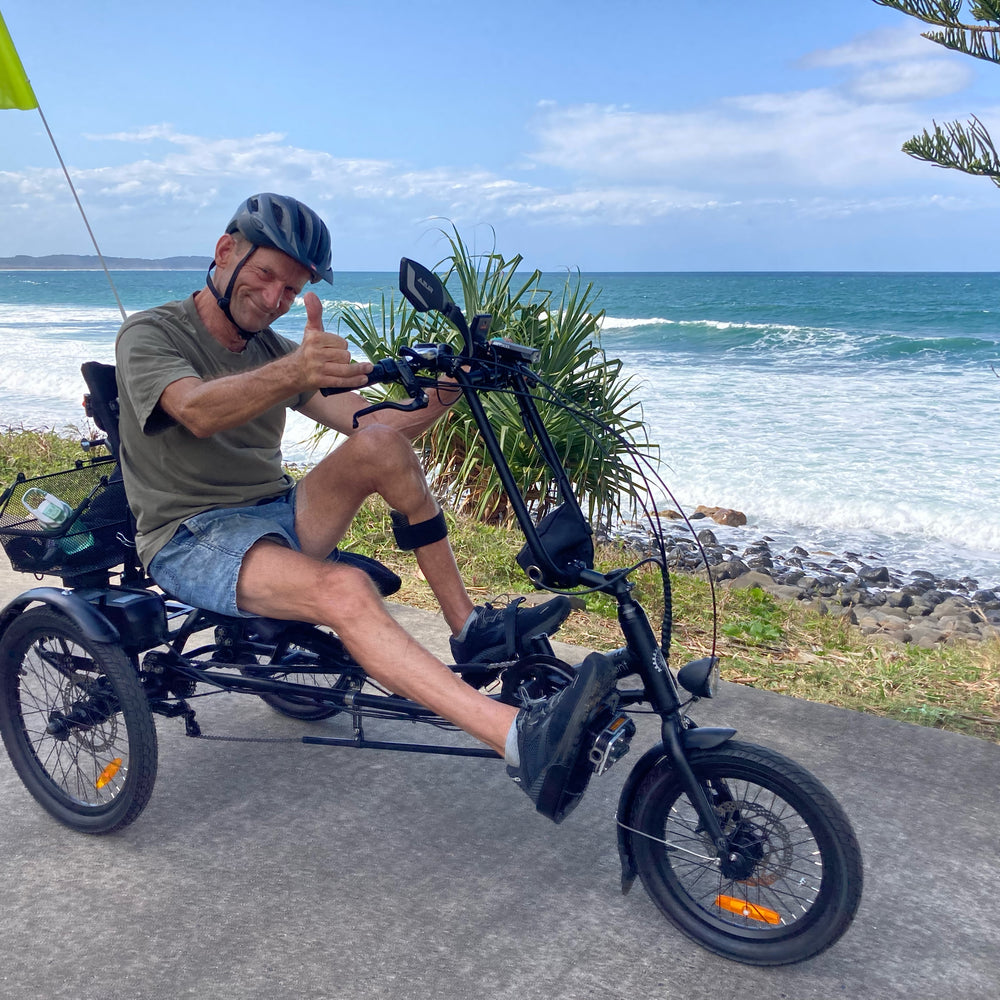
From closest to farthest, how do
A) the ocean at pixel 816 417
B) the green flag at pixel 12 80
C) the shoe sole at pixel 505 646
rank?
the shoe sole at pixel 505 646 < the green flag at pixel 12 80 < the ocean at pixel 816 417

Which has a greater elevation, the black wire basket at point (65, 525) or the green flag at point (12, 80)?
the green flag at point (12, 80)

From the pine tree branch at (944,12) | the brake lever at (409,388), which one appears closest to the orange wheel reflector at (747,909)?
the brake lever at (409,388)

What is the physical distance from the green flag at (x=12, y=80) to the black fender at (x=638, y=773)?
3786mm

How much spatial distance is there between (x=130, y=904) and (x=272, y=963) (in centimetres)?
44

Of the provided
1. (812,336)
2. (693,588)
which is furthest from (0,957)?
(812,336)

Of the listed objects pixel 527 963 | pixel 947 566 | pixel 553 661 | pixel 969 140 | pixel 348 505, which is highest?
pixel 969 140

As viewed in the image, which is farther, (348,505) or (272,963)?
(348,505)

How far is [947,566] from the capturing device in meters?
7.79

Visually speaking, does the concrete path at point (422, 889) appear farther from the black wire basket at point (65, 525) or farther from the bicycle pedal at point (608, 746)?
the black wire basket at point (65, 525)

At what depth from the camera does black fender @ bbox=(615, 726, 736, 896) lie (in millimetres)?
2086

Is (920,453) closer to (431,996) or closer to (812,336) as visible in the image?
(431,996)

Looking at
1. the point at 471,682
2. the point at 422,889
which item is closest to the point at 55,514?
the point at 471,682

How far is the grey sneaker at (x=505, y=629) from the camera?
250cm

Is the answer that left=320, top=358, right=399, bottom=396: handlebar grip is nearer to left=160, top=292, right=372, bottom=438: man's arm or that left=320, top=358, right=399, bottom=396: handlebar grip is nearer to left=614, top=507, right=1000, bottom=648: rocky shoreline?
left=160, top=292, right=372, bottom=438: man's arm
